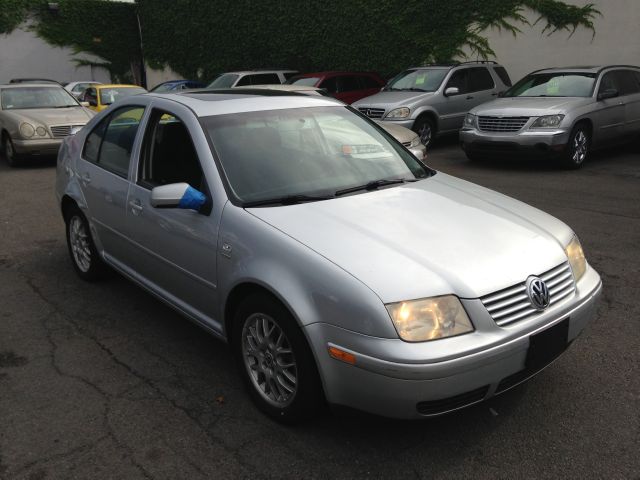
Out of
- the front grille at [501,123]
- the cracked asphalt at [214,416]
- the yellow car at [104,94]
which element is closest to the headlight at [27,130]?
the yellow car at [104,94]

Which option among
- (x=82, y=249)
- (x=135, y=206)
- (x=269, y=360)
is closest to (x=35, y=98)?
(x=82, y=249)

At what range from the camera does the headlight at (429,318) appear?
8.24 feet

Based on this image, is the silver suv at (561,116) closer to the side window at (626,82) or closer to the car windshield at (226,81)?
the side window at (626,82)

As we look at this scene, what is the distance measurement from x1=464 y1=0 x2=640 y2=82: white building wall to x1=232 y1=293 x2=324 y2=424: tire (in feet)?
43.9

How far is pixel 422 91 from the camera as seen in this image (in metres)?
12.4

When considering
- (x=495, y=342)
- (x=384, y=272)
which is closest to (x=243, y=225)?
(x=384, y=272)

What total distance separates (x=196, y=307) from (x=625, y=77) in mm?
10116

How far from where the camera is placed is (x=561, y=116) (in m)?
9.44

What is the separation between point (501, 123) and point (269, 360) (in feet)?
26.2

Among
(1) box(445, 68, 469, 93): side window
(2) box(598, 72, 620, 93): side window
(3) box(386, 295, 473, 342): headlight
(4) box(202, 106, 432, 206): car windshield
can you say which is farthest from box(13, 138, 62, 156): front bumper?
(3) box(386, 295, 473, 342): headlight

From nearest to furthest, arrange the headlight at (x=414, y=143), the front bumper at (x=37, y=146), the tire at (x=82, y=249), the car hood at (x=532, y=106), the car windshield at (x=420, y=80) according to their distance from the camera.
→ the tire at (x=82, y=249), the headlight at (x=414, y=143), the car hood at (x=532, y=106), the front bumper at (x=37, y=146), the car windshield at (x=420, y=80)

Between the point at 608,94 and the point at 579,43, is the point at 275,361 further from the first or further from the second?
the point at 579,43

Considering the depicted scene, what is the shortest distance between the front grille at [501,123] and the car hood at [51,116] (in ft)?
24.2

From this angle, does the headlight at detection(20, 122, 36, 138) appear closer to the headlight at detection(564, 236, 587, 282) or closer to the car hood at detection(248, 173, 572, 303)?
the car hood at detection(248, 173, 572, 303)
